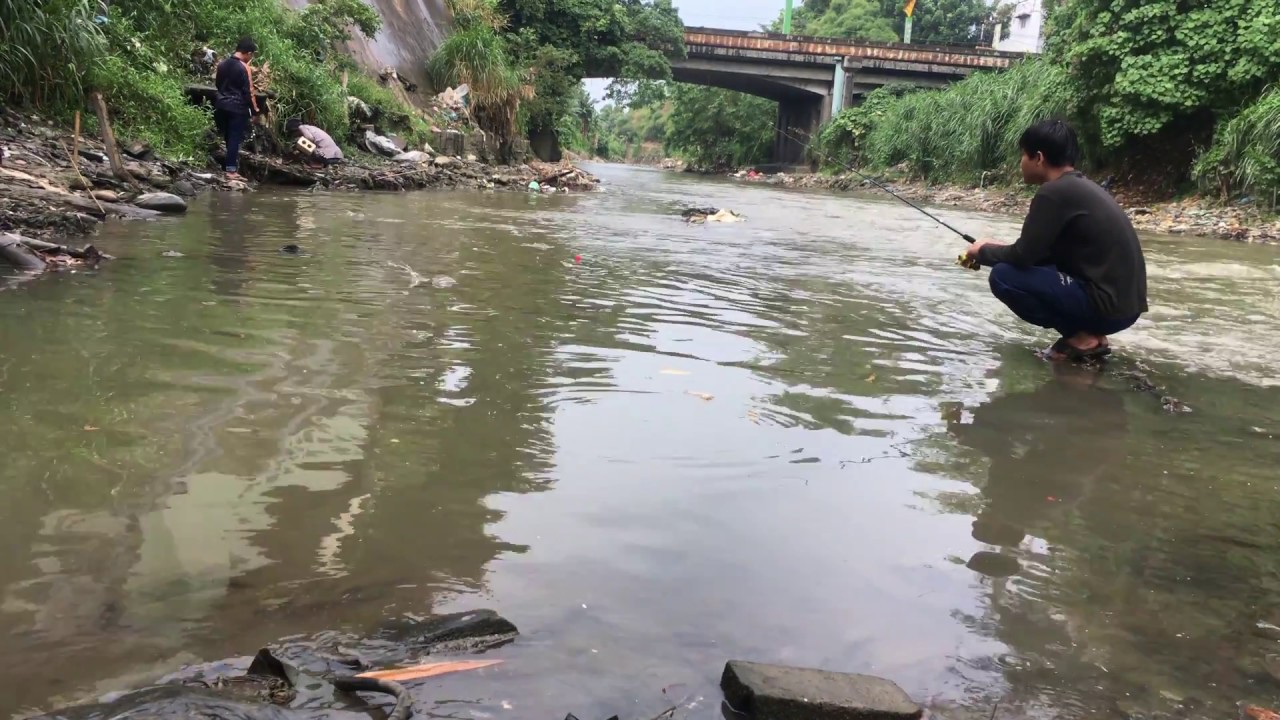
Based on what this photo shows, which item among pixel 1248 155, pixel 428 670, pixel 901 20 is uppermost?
pixel 901 20

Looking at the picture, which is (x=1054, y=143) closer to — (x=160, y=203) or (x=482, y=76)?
(x=160, y=203)

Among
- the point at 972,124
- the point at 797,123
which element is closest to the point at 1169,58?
the point at 972,124

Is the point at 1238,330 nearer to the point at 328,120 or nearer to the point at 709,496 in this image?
the point at 709,496

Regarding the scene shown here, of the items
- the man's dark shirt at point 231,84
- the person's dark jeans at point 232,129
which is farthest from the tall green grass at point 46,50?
the person's dark jeans at point 232,129

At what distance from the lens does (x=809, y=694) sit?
1467 millimetres

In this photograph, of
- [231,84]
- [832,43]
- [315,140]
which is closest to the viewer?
[231,84]

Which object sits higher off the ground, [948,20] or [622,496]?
[948,20]

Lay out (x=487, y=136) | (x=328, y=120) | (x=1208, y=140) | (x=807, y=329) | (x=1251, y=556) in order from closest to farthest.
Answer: (x=1251, y=556), (x=807, y=329), (x=328, y=120), (x=1208, y=140), (x=487, y=136)

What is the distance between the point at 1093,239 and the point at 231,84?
28.2 feet

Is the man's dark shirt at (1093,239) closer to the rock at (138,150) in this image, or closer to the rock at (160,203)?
the rock at (160,203)

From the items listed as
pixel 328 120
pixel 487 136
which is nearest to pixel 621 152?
pixel 487 136

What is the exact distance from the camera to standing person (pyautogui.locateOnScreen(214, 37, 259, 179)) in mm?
9461

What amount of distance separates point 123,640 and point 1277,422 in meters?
3.60

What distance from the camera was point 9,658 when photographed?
4.75ft
